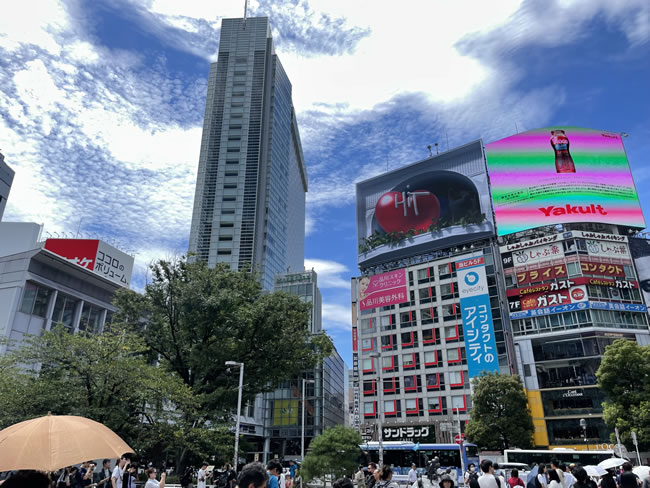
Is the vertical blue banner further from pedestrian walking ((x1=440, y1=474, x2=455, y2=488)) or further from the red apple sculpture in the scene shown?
pedestrian walking ((x1=440, y1=474, x2=455, y2=488))

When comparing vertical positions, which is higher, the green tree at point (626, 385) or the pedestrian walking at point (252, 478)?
the green tree at point (626, 385)

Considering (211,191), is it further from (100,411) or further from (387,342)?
(100,411)

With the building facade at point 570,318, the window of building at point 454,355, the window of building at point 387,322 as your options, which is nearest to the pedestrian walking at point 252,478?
the building facade at point 570,318

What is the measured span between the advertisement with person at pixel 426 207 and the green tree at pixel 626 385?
24.0m

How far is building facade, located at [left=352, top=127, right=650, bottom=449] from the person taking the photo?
45.3 m

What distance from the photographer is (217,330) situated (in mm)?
25984

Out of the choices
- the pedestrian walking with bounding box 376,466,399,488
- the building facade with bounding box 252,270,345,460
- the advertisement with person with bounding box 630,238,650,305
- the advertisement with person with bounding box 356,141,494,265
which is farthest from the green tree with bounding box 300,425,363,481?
the building facade with bounding box 252,270,345,460

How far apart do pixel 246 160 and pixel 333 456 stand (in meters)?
74.2

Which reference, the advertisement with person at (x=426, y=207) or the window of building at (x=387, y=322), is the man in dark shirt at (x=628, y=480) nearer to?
the window of building at (x=387, y=322)

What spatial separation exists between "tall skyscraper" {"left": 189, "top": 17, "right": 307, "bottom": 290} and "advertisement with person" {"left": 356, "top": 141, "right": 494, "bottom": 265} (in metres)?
27.6

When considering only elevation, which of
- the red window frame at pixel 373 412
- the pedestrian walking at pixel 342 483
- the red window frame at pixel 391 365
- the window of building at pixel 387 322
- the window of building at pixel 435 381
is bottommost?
the pedestrian walking at pixel 342 483

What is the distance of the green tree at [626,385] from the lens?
32269 mm

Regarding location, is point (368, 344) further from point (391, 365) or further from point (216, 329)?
point (216, 329)

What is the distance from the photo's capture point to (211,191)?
303 feet
